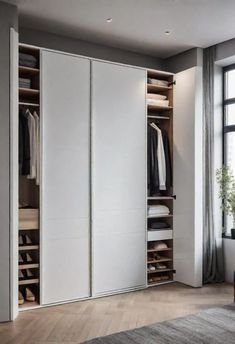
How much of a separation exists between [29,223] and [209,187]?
7.83 feet

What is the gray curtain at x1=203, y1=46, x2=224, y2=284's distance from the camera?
5.12 m

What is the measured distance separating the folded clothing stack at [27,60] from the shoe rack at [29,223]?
0.02 metres

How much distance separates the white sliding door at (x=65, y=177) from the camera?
4254 millimetres

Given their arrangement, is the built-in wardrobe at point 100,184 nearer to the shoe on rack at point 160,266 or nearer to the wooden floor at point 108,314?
the shoe on rack at point 160,266

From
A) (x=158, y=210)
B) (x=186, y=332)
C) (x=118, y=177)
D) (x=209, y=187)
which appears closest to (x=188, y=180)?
(x=209, y=187)

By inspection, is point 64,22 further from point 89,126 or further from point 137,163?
point 137,163

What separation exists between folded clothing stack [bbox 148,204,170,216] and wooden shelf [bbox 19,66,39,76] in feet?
7.16

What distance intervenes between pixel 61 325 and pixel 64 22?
3.15 meters

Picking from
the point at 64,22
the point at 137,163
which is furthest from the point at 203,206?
the point at 64,22

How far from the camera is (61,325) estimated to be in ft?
11.9

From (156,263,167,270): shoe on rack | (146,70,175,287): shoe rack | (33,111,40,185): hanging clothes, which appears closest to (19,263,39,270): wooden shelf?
(33,111,40,185): hanging clothes

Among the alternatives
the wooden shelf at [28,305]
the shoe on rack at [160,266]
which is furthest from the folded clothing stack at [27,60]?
the shoe on rack at [160,266]

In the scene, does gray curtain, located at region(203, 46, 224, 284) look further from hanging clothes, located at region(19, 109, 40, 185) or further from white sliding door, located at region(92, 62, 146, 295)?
hanging clothes, located at region(19, 109, 40, 185)

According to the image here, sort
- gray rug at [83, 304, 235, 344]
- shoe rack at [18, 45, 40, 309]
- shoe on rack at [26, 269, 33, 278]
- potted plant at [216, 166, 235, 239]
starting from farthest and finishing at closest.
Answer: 1. potted plant at [216, 166, 235, 239]
2. shoe on rack at [26, 269, 33, 278]
3. shoe rack at [18, 45, 40, 309]
4. gray rug at [83, 304, 235, 344]
